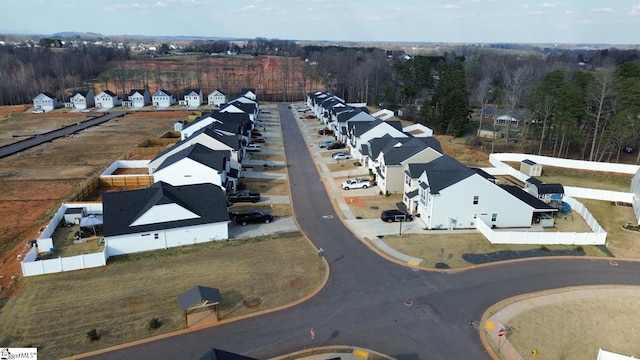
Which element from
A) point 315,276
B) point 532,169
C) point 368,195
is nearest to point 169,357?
point 315,276

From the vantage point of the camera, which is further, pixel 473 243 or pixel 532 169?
pixel 532 169

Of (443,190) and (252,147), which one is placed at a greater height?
(443,190)

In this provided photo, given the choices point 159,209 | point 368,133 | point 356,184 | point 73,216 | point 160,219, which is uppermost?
point 368,133

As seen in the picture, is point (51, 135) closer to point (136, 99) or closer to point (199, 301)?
point (136, 99)

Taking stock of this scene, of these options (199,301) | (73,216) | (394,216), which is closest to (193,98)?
(73,216)

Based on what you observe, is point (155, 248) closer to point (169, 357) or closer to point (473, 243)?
point (169, 357)

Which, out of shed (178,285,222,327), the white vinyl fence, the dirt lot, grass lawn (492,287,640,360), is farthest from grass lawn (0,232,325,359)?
grass lawn (492,287,640,360)

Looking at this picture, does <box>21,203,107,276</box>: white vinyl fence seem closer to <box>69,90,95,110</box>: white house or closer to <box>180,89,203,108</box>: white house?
<box>180,89,203,108</box>: white house
